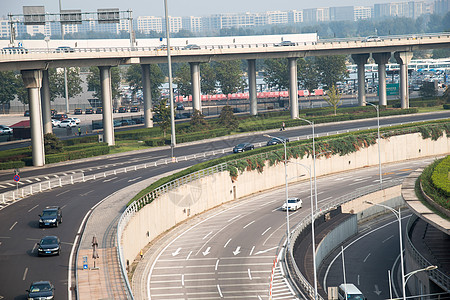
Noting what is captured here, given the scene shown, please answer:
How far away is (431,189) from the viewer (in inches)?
2384

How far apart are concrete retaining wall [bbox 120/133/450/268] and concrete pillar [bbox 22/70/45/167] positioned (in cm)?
2642

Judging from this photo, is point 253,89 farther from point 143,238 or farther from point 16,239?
point 16,239

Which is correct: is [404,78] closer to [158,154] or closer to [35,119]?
[158,154]

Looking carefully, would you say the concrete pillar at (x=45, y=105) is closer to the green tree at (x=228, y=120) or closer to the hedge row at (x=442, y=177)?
the green tree at (x=228, y=120)

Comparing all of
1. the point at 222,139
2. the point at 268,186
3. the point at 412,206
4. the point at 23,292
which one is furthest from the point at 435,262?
the point at 222,139

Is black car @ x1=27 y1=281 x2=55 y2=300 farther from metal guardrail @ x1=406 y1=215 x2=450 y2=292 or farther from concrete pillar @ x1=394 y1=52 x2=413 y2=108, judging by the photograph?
concrete pillar @ x1=394 y1=52 x2=413 y2=108

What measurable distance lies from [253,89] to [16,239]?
85603 millimetres

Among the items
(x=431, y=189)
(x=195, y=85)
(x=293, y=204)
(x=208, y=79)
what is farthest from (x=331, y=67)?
(x=431, y=189)

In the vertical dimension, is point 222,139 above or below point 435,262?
above

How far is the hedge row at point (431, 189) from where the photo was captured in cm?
5562

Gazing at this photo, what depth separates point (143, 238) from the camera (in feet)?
229

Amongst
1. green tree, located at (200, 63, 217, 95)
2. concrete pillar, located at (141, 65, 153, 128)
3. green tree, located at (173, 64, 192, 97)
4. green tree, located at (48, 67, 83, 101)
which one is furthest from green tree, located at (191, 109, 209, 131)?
green tree, located at (200, 63, 217, 95)

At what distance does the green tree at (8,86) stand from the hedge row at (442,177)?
124m

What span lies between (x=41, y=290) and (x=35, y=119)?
5326 centimetres
